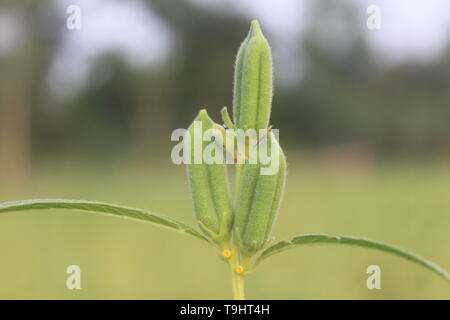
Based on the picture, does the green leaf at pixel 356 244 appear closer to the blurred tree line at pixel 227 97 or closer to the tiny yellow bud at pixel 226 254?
the tiny yellow bud at pixel 226 254

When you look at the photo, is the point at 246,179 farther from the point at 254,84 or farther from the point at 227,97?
the point at 227,97

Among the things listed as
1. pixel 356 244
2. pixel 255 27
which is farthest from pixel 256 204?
pixel 255 27

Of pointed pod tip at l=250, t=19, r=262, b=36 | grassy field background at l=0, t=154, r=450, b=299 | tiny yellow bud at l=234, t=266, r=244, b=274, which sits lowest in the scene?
tiny yellow bud at l=234, t=266, r=244, b=274

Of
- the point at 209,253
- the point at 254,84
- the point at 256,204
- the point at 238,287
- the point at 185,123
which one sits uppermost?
the point at 185,123

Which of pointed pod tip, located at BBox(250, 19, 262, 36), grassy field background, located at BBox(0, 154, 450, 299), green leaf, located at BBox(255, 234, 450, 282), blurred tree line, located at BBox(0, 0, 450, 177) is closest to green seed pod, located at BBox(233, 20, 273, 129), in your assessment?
pointed pod tip, located at BBox(250, 19, 262, 36)

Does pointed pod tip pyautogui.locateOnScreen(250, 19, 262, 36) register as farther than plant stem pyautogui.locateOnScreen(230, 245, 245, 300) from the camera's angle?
Yes

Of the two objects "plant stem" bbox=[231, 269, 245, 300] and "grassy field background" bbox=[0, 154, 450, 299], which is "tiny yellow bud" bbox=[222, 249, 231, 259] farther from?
"grassy field background" bbox=[0, 154, 450, 299]

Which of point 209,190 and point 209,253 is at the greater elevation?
point 209,253
